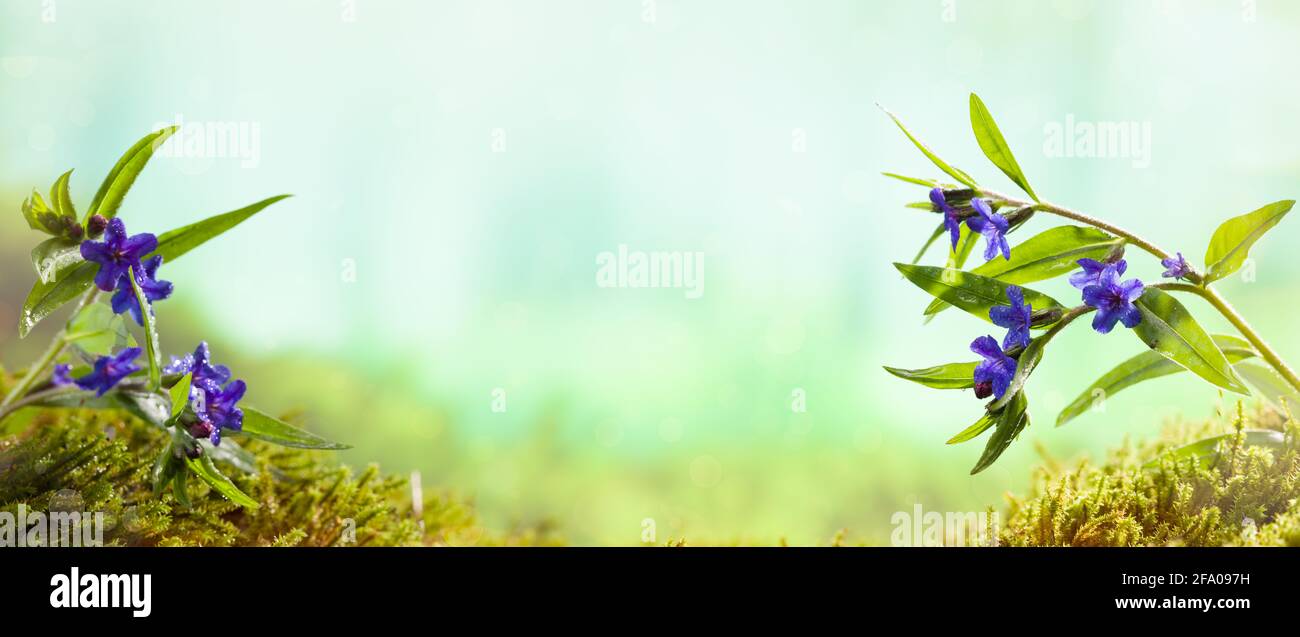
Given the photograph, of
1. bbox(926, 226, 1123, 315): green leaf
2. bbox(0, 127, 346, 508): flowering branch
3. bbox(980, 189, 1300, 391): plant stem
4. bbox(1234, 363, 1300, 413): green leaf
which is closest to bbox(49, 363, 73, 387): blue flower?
bbox(0, 127, 346, 508): flowering branch

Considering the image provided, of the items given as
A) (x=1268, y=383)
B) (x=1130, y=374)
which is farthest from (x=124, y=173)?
(x=1268, y=383)

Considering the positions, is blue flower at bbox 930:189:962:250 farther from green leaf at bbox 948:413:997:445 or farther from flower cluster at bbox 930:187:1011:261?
green leaf at bbox 948:413:997:445

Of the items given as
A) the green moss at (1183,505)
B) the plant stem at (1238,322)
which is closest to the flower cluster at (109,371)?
the green moss at (1183,505)

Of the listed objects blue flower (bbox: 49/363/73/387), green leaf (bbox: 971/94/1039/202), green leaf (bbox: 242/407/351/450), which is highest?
green leaf (bbox: 971/94/1039/202)

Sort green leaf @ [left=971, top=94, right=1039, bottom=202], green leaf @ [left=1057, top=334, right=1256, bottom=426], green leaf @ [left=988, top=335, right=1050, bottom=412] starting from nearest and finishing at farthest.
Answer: green leaf @ [left=988, top=335, right=1050, bottom=412] → green leaf @ [left=971, top=94, right=1039, bottom=202] → green leaf @ [left=1057, top=334, right=1256, bottom=426]

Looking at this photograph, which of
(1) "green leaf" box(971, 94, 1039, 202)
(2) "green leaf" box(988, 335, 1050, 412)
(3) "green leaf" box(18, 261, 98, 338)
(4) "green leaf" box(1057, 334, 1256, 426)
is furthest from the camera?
(4) "green leaf" box(1057, 334, 1256, 426)

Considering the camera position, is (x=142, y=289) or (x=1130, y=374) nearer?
(x=142, y=289)

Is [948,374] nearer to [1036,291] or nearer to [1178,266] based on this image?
[1036,291]
